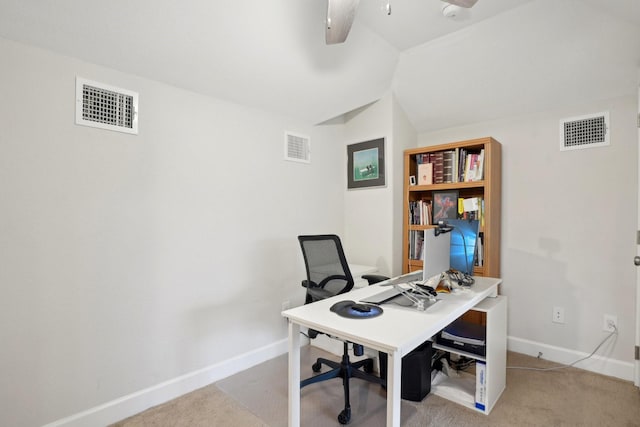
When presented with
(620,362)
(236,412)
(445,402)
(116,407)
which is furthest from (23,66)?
(620,362)

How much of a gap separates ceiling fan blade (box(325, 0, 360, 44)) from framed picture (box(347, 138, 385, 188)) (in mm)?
1424

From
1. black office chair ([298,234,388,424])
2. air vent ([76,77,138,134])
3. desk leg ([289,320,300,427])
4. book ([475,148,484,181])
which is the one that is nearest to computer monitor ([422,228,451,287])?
black office chair ([298,234,388,424])

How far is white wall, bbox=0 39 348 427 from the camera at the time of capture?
1475 mm

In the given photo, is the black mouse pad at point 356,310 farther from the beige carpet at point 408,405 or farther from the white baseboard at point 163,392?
the white baseboard at point 163,392

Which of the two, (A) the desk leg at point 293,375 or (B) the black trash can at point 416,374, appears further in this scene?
(B) the black trash can at point 416,374

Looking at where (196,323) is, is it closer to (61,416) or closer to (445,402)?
(61,416)

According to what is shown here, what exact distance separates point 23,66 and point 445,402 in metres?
2.98

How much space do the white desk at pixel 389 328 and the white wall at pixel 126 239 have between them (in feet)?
3.17

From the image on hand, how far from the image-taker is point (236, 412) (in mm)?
1807

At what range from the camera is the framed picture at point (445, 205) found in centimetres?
269

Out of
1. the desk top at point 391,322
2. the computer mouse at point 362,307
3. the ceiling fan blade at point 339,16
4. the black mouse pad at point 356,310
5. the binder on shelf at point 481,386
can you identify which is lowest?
the binder on shelf at point 481,386

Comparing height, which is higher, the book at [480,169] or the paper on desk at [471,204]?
the book at [480,169]

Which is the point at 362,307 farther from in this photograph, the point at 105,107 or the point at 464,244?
the point at 105,107

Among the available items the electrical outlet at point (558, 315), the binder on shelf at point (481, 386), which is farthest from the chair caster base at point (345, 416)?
the electrical outlet at point (558, 315)
